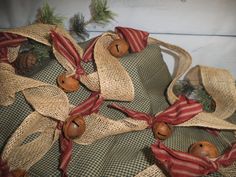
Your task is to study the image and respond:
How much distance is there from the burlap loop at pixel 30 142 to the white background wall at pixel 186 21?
0.32 meters

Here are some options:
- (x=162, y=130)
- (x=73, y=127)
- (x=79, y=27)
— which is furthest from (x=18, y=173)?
(x=79, y=27)

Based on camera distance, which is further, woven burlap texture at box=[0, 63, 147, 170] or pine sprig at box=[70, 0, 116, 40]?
pine sprig at box=[70, 0, 116, 40]

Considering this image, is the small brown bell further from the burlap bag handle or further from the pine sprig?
the pine sprig

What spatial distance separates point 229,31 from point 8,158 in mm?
505

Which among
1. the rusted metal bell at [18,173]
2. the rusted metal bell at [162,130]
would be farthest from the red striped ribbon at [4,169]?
the rusted metal bell at [162,130]

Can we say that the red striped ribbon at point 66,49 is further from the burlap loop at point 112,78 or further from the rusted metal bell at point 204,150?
the rusted metal bell at point 204,150

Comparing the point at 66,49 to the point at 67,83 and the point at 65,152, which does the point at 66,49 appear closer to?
the point at 67,83

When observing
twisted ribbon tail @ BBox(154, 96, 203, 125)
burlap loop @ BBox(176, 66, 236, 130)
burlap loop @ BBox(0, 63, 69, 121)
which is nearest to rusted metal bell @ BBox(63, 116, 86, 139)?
burlap loop @ BBox(0, 63, 69, 121)

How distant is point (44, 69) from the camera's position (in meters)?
0.51

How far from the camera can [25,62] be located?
21.8 inches

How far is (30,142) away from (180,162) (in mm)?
231

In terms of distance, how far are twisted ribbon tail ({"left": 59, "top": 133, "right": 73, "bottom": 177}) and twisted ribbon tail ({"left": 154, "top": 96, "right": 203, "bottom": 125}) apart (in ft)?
0.46

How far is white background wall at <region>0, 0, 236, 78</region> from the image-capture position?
648mm

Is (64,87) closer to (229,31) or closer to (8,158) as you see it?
(8,158)
